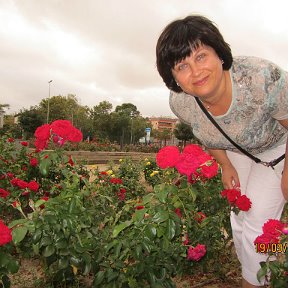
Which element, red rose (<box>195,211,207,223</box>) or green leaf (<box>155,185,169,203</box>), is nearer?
green leaf (<box>155,185,169,203</box>)

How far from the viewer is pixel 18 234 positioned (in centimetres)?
152

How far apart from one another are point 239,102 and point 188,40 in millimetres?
371

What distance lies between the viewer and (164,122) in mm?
117188

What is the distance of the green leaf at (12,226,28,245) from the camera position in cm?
150

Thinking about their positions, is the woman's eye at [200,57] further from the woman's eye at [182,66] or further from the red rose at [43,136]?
the red rose at [43,136]

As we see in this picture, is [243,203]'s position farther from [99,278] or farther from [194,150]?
[99,278]

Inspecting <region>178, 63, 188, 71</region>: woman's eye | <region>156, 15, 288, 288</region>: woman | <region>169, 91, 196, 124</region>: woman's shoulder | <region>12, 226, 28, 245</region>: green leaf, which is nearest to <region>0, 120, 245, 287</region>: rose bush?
<region>12, 226, 28, 245</region>: green leaf

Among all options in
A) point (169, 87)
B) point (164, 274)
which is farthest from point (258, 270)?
point (169, 87)

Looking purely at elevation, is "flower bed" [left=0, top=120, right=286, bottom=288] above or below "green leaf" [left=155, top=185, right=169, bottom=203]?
below

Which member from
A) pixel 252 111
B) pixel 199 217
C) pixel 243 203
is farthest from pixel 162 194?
pixel 199 217

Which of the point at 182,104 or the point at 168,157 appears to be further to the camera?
the point at 182,104

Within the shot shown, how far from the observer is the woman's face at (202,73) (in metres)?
1.53
